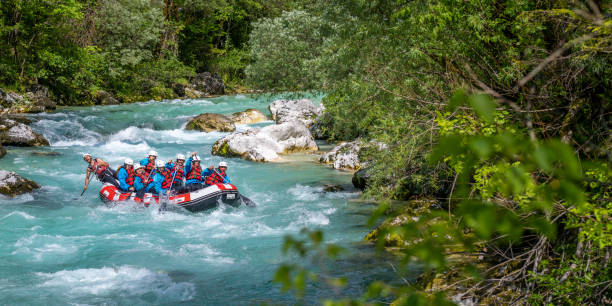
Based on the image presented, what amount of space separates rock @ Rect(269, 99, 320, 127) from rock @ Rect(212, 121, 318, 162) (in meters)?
3.93

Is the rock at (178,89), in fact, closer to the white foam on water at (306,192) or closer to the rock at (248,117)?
the rock at (248,117)

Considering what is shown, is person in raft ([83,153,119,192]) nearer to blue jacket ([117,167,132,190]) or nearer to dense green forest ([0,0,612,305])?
blue jacket ([117,167,132,190])

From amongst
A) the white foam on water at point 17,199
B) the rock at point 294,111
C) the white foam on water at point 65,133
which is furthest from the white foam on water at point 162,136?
the white foam on water at point 17,199

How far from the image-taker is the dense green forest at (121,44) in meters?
23.4

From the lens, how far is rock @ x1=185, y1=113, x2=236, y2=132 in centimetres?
2067

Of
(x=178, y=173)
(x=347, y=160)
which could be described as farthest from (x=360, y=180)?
(x=178, y=173)

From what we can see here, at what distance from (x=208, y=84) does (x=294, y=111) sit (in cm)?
1296

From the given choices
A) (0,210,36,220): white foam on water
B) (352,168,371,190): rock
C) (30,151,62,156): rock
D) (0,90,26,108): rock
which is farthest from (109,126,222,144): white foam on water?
(0,210,36,220): white foam on water

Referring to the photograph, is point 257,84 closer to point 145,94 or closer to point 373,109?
point 373,109

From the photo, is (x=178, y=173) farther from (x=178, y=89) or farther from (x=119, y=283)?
(x=178, y=89)

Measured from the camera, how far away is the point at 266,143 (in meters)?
16.5

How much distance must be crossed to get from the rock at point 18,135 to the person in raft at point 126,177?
24.9ft

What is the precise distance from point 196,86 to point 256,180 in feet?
68.6

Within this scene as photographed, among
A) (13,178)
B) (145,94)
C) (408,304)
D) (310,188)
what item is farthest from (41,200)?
(145,94)
